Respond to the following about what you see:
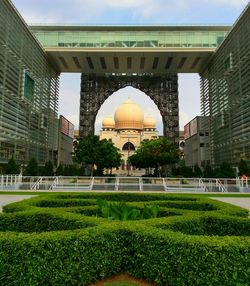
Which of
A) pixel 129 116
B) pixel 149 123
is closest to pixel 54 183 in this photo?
pixel 129 116

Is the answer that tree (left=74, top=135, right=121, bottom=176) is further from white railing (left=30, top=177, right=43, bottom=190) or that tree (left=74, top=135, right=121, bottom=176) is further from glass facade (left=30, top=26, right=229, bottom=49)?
white railing (left=30, top=177, right=43, bottom=190)

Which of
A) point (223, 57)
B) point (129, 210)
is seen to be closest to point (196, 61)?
point (223, 57)

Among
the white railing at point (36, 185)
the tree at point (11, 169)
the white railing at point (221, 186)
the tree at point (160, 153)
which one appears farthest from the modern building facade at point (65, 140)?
the white railing at point (221, 186)

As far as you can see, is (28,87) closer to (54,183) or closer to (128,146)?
(54,183)

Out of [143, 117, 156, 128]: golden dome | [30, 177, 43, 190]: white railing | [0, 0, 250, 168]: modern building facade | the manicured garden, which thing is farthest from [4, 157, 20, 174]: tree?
[143, 117, 156, 128]: golden dome

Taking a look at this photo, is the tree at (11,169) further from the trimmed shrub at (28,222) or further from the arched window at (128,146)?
the arched window at (128,146)

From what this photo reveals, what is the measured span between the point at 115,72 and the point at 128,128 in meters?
25.3

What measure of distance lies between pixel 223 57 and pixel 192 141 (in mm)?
26426

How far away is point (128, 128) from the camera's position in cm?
8175

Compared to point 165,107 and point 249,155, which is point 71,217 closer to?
point 249,155

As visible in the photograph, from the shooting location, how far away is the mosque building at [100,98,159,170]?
3167 inches

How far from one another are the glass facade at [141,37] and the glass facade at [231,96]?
15.1 feet

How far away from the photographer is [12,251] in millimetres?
5160

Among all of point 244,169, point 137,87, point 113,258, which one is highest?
point 137,87
